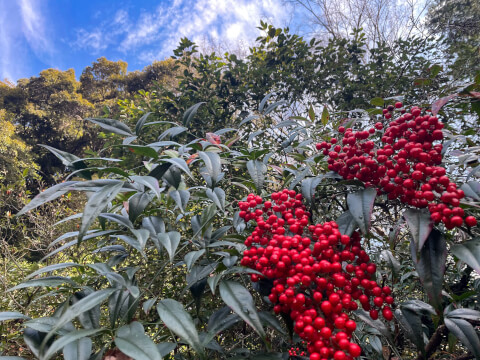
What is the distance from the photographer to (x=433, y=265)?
19.6 inches

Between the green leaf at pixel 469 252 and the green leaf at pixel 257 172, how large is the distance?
1.37 feet

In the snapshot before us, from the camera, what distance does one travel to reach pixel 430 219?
509 millimetres

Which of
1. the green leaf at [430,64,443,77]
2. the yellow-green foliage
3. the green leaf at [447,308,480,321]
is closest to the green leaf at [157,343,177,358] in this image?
the green leaf at [447,308,480,321]

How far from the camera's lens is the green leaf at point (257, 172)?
708mm

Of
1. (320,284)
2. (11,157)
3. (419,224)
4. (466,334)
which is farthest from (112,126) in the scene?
(11,157)

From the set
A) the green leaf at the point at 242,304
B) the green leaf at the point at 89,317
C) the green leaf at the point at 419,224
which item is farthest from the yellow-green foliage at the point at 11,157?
the green leaf at the point at 419,224

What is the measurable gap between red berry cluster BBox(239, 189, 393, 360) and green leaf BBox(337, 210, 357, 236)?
0.02 m

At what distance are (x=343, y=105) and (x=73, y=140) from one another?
12.2m

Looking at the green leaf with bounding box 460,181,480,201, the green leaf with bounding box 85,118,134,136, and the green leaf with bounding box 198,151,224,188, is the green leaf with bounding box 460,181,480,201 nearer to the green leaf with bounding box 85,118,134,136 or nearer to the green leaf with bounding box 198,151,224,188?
the green leaf with bounding box 198,151,224,188

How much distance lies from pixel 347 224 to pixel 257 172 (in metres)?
0.26

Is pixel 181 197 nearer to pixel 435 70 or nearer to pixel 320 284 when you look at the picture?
pixel 320 284

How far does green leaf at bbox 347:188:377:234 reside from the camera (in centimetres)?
55

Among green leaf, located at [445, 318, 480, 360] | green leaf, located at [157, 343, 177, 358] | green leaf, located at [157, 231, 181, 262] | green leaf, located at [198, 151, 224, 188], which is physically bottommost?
green leaf, located at [445, 318, 480, 360]

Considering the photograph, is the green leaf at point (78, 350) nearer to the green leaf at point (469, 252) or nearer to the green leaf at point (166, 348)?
the green leaf at point (166, 348)
